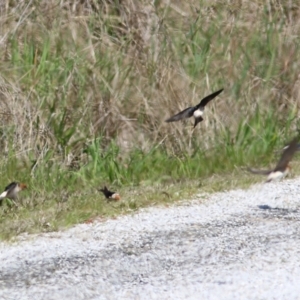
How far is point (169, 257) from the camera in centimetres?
686

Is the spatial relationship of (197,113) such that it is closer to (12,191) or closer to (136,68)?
(136,68)

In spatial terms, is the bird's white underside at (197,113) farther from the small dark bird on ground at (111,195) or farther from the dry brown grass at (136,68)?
the small dark bird on ground at (111,195)

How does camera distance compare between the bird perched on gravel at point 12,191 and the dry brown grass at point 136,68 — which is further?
the dry brown grass at point 136,68

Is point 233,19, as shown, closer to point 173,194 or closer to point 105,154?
point 105,154

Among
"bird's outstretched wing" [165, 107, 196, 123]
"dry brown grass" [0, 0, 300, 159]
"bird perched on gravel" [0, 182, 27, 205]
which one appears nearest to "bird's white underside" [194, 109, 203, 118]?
"bird's outstretched wing" [165, 107, 196, 123]

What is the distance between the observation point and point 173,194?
29.2 ft

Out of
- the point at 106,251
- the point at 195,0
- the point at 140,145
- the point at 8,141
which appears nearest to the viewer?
the point at 106,251

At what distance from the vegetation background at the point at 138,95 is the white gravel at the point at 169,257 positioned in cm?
77

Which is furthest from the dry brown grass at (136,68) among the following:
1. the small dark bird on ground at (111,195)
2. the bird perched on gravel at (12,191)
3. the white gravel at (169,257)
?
the white gravel at (169,257)

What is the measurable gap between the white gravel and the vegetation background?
0.77 m

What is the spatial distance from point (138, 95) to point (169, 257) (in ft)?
14.8

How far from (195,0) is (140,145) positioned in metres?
2.83

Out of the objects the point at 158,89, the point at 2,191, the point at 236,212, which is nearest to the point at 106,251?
the point at 236,212

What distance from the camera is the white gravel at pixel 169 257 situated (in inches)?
240
